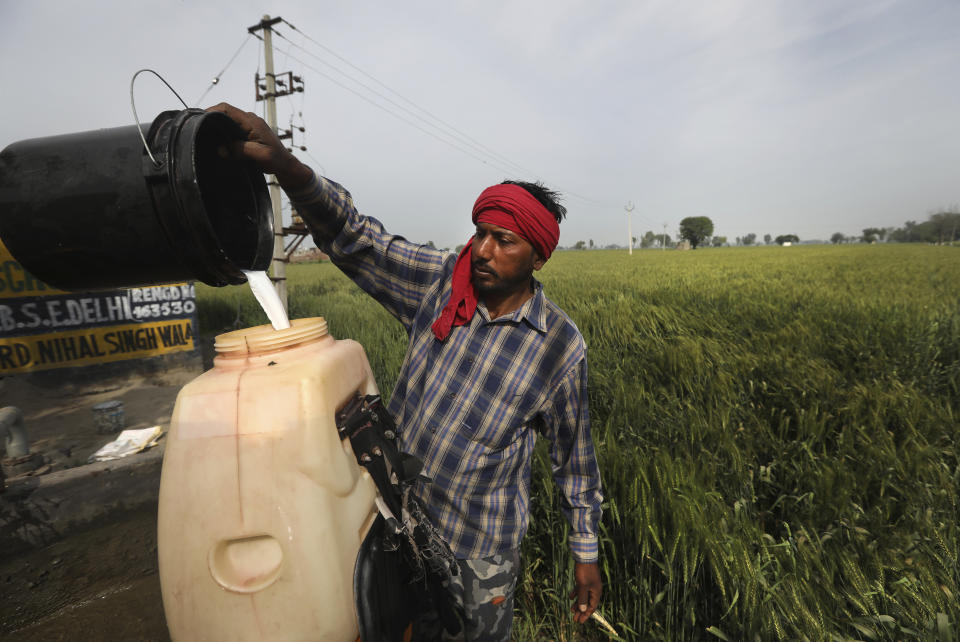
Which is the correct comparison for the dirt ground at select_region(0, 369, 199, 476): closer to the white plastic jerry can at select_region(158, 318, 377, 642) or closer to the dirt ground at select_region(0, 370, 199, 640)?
the dirt ground at select_region(0, 370, 199, 640)

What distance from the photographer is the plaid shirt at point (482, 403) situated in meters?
1.16

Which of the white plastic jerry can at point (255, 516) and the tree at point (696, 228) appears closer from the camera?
the white plastic jerry can at point (255, 516)

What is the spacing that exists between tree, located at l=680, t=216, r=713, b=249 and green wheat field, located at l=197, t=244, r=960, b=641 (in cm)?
9290

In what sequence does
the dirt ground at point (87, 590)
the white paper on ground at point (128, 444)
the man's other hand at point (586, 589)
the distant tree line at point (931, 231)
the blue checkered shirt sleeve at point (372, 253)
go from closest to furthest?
the blue checkered shirt sleeve at point (372, 253), the man's other hand at point (586, 589), the dirt ground at point (87, 590), the white paper on ground at point (128, 444), the distant tree line at point (931, 231)

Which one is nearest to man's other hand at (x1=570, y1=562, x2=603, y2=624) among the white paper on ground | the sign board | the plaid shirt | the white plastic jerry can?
the plaid shirt

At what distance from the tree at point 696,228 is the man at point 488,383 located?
96613mm

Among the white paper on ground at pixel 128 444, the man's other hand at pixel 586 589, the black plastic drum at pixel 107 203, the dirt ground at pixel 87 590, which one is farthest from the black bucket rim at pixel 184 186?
the white paper on ground at pixel 128 444

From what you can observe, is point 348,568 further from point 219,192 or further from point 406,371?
point 219,192

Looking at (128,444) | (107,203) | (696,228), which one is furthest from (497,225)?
(696,228)

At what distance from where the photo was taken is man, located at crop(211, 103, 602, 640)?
1158 millimetres

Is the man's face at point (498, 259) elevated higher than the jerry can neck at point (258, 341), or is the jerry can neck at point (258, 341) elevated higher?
the man's face at point (498, 259)

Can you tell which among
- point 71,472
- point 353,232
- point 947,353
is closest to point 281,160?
point 353,232

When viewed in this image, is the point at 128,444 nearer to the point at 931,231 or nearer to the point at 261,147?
the point at 261,147

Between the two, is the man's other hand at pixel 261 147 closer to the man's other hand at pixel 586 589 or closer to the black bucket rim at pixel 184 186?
the black bucket rim at pixel 184 186
